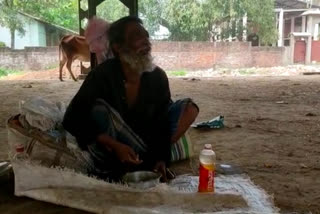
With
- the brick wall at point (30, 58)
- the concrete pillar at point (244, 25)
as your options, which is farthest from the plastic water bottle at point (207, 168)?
the concrete pillar at point (244, 25)

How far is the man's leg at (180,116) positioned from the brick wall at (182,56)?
14209mm

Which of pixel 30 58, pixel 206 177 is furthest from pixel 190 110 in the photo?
pixel 30 58

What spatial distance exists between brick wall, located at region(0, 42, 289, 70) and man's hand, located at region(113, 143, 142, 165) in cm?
1465

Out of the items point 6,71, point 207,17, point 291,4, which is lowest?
point 6,71

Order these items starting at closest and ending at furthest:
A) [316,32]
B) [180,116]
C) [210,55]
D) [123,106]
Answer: [123,106] → [180,116] → [210,55] → [316,32]

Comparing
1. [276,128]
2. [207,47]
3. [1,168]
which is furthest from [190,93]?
[207,47]

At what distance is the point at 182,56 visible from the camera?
668 inches

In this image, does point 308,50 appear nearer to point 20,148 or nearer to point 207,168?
point 207,168

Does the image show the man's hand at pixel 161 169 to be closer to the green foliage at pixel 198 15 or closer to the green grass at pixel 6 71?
the green grass at pixel 6 71

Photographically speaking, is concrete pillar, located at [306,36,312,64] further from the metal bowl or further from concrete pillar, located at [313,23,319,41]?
the metal bowl

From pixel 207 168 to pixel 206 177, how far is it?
2.4 inches

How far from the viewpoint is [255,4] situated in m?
18.1

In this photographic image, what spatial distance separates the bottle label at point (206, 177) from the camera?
1.83 m

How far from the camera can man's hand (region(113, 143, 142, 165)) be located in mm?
2020
